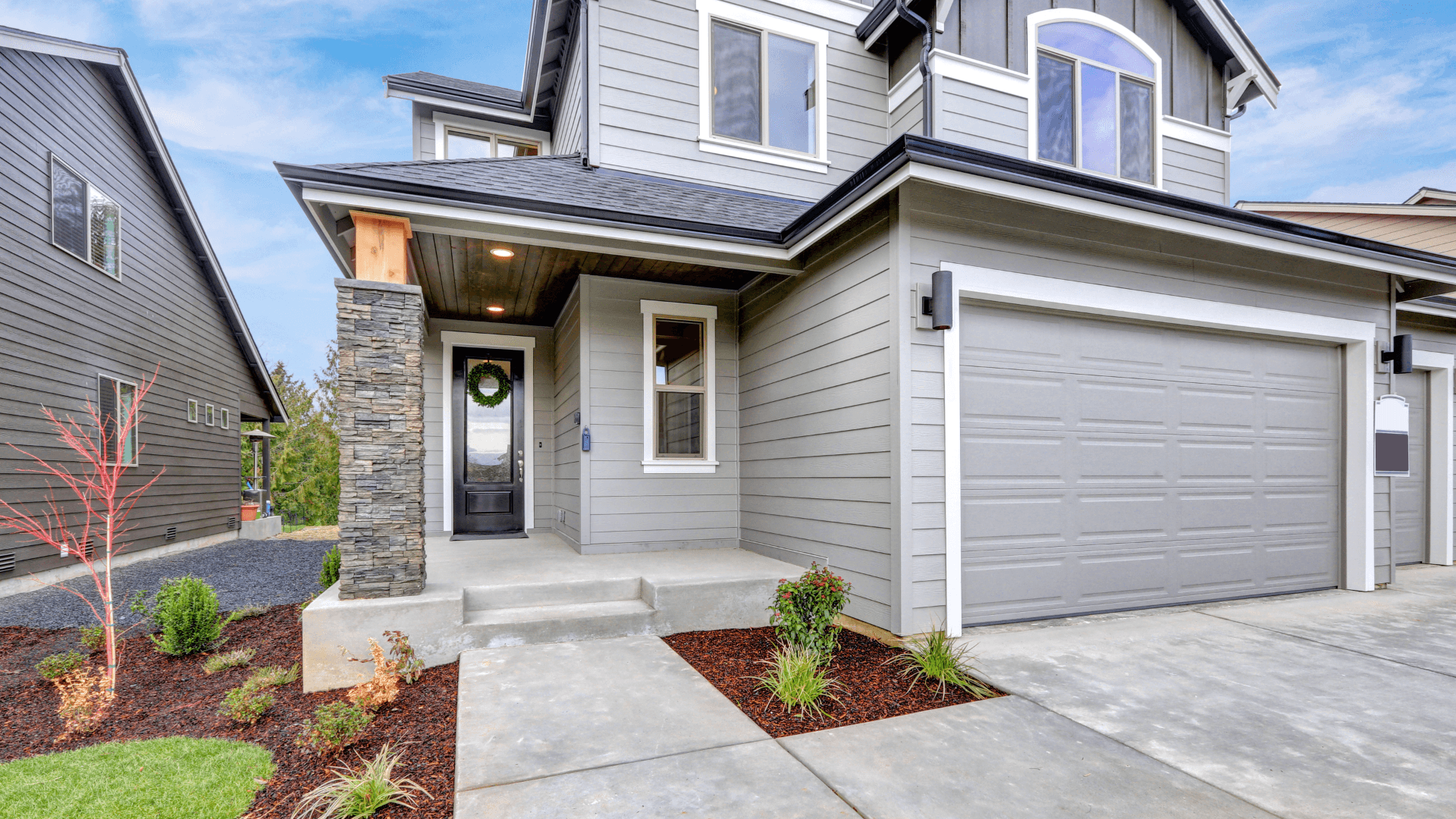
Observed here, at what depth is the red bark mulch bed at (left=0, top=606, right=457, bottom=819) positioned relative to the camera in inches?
98.3

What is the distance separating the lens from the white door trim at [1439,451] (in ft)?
21.5

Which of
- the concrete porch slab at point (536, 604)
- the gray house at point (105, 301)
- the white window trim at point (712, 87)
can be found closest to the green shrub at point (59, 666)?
the concrete porch slab at point (536, 604)

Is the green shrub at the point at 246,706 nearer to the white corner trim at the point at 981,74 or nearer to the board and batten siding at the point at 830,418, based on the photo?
the board and batten siding at the point at 830,418

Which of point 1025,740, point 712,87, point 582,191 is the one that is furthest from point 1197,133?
point 1025,740

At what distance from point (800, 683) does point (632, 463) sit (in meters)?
3.15

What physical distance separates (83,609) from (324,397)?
11158 mm

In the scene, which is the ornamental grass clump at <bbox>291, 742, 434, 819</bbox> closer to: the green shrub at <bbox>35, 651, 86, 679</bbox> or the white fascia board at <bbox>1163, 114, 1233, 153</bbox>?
the green shrub at <bbox>35, 651, 86, 679</bbox>

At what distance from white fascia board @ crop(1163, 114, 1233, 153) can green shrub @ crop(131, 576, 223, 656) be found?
926 centimetres

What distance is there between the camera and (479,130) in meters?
9.51

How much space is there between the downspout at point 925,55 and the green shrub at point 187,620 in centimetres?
653

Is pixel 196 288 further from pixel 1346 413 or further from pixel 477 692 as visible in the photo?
pixel 1346 413

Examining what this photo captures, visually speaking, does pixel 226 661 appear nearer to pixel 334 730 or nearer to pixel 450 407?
pixel 334 730

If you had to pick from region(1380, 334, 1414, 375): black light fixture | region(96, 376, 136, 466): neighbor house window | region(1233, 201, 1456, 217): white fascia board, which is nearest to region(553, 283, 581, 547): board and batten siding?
region(96, 376, 136, 466): neighbor house window

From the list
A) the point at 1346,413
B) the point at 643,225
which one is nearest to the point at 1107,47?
the point at 1346,413
